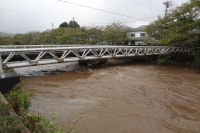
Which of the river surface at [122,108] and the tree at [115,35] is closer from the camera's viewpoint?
the river surface at [122,108]

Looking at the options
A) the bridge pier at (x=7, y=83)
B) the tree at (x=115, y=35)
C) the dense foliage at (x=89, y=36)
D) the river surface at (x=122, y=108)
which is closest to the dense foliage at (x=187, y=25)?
the river surface at (x=122, y=108)

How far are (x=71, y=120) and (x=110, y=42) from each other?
24.0 metres

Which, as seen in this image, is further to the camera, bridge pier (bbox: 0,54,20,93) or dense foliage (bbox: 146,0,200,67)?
dense foliage (bbox: 146,0,200,67)

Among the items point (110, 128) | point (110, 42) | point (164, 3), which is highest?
point (164, 3)

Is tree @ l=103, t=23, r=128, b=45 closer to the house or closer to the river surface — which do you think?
the house

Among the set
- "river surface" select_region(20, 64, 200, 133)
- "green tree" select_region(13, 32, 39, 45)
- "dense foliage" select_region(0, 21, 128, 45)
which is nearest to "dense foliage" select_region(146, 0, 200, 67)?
"river surface" select_region(20, 64, 200, 133)

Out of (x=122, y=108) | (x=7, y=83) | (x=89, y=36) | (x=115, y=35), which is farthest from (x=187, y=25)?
(x=89, y=36)

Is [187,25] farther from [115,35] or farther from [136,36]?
[136,36]

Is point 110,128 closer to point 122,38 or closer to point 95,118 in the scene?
point 95,118

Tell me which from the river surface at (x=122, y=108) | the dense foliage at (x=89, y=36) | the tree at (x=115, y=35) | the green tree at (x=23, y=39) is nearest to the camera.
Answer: the river surface at (x=122, y=108)

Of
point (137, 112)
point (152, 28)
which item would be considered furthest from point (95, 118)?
point (152, 28)

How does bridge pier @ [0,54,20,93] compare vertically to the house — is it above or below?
below

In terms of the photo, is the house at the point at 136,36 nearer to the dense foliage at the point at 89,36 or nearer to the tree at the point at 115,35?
the dense foliage at the point at 89,36

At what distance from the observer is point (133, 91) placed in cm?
604
